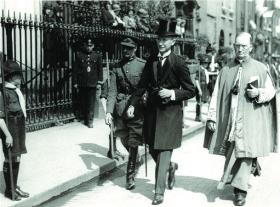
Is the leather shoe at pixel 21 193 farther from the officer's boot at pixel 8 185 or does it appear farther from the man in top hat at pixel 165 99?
the man in top hat at pixel 165 99

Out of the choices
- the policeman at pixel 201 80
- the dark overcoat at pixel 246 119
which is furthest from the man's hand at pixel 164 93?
the policeman at pixel 201 80

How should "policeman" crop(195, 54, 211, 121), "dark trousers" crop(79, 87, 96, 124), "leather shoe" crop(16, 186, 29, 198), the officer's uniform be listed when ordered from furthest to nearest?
"policeman" crop(195, 54, 211, 121) < "dark trousers" crop(79, 87, 96, 124) < the officer's uniform < "leather shoe" crop(16, 186, 29, 198)

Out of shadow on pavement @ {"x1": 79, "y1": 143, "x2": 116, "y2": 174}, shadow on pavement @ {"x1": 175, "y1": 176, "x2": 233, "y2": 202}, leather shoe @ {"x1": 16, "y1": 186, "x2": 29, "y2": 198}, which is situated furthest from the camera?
shadow on pavement @ {"x1": 79, "y1": 143, "x2": 116, "y2": 174}

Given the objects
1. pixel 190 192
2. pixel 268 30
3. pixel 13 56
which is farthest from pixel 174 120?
pixel 268 30

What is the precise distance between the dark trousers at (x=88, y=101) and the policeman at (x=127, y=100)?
5.52 m

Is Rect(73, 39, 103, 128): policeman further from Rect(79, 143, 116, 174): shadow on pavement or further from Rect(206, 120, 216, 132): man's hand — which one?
Rect(206, 120, 216, 132): man's hand

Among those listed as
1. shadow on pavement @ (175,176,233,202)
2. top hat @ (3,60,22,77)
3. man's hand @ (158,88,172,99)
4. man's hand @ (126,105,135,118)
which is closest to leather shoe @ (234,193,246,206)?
shadow on pavement @ (175,176,233,202)

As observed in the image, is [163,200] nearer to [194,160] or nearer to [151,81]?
[151,81]

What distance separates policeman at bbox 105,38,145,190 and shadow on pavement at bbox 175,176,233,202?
2.44 feet

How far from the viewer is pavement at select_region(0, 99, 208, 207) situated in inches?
285

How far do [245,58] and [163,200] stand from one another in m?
1.88

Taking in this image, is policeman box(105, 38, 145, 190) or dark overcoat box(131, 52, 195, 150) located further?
policeman box(105, 38, 145, 190)

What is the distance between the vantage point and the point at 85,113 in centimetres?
1367

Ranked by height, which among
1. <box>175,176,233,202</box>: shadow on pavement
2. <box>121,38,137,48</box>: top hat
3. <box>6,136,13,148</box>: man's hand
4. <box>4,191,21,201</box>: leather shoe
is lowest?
<box>175,176,233,202</box>: shadow on pavement
